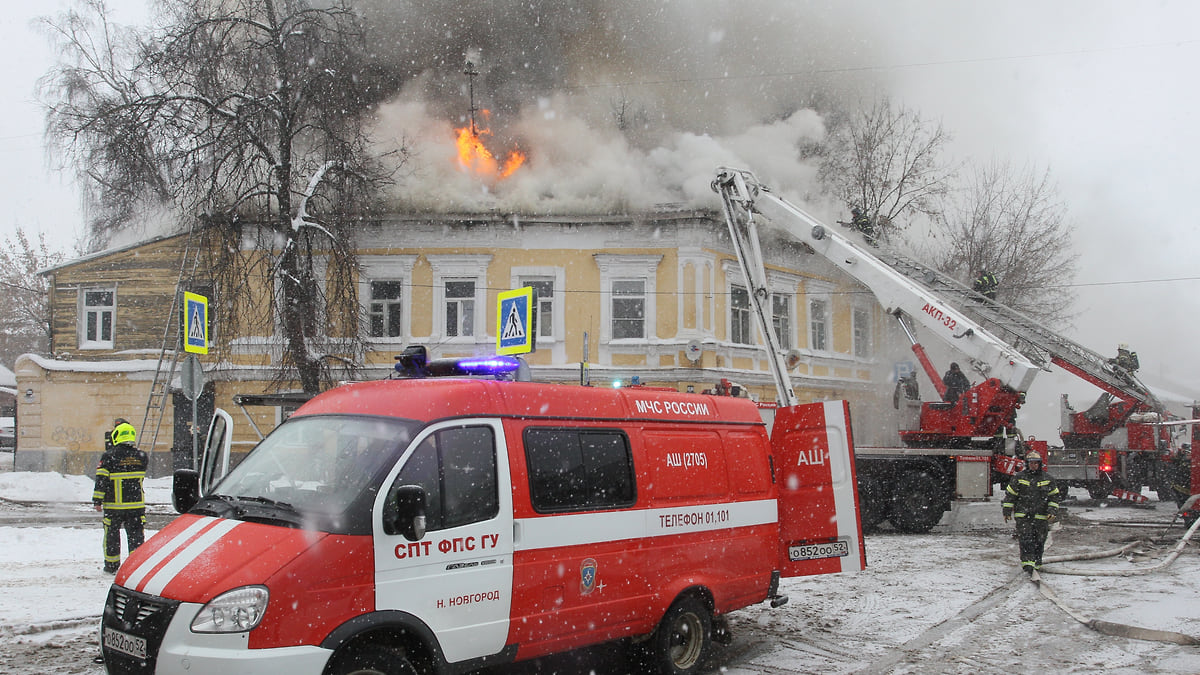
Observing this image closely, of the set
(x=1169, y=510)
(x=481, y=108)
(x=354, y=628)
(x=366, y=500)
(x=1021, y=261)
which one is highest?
(x=481, y=108)

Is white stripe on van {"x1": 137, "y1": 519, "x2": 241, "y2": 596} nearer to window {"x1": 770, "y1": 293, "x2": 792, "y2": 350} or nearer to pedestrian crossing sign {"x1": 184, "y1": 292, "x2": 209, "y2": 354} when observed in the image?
pedestrian crossing sign {"x1": 184, "y1": 292, "x2": 209, "y2": 354}

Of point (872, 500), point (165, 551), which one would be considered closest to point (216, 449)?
point (165, 551)

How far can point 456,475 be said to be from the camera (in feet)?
16.5

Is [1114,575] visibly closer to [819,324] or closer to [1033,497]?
[1033,497]

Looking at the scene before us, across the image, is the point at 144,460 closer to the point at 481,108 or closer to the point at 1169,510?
the point at 481,108

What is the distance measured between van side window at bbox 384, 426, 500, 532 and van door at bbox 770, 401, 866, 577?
3.29 metres

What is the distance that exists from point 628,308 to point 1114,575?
13.8 m

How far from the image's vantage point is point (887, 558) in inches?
471

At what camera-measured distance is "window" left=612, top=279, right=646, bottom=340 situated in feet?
74.7

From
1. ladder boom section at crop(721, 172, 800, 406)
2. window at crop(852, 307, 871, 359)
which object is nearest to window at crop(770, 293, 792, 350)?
window at crop(852, 307, 871, 359)

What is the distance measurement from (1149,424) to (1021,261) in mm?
11833

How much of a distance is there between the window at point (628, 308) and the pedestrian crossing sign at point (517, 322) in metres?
10.6

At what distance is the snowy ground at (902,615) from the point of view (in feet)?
22.4

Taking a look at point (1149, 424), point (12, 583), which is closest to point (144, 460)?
point (12, 583)
